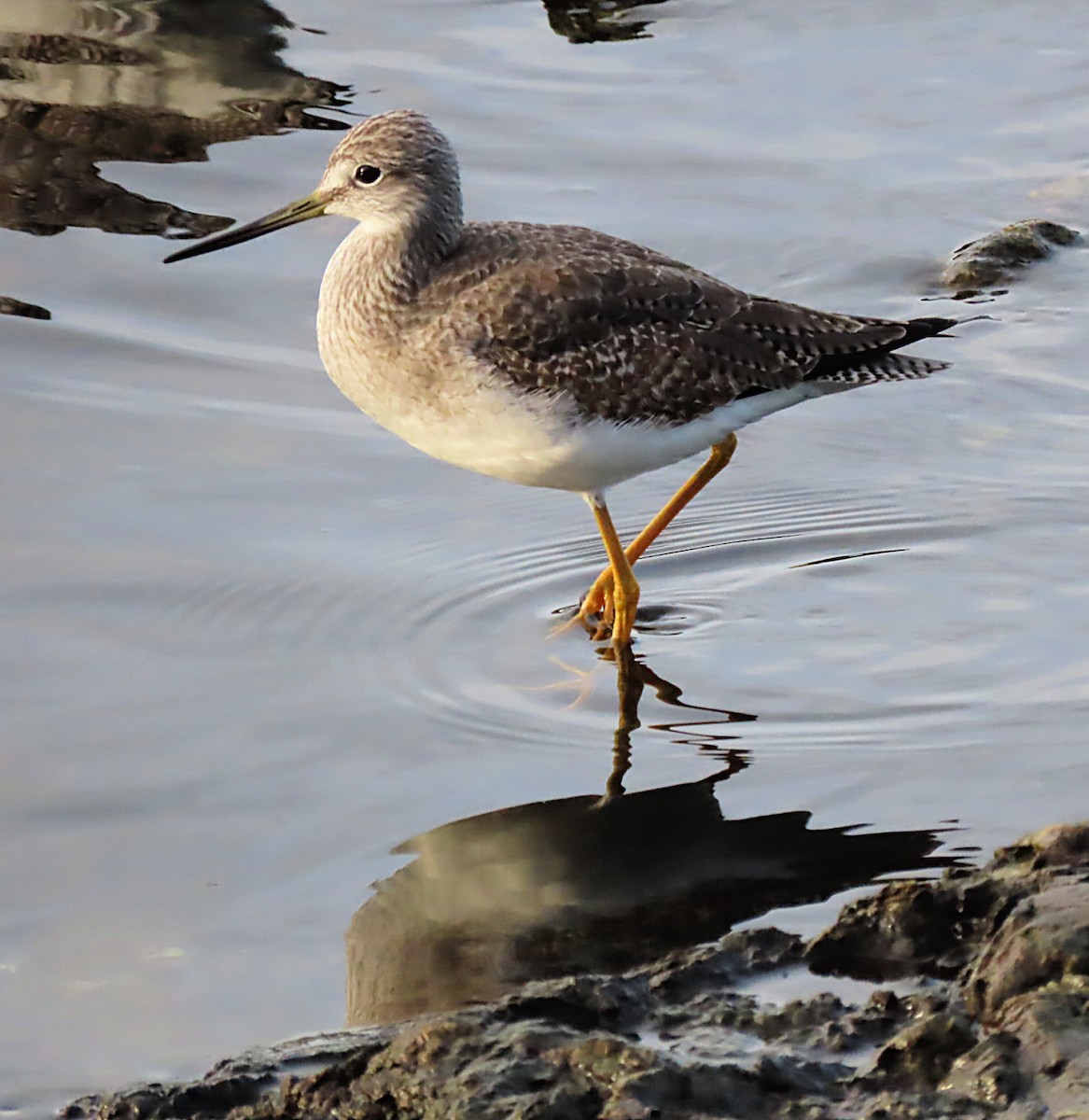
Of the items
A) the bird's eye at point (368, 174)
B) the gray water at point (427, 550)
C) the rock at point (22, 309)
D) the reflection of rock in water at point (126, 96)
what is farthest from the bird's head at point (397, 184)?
the reflection of rock in water at point (126, 96)

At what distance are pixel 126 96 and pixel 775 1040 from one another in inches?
373

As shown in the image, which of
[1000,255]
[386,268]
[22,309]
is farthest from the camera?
[1000,255]

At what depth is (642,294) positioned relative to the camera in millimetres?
7824

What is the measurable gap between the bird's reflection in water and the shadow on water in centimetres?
577

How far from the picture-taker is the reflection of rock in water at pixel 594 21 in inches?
550

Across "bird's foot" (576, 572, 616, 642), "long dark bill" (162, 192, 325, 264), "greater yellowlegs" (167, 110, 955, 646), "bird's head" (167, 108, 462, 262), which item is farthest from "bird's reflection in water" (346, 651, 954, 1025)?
"long dark bill" (162, 192, 325, 264)

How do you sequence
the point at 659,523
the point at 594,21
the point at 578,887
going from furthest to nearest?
the point at 594,21
the point at 659,523
the point at 578,887

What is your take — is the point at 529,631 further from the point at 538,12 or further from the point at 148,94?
the point at 538,12

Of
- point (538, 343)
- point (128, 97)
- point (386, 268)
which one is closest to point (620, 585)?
point (538, 343)

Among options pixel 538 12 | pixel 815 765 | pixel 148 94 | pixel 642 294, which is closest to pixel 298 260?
pixel 148 94

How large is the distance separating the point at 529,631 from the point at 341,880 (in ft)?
6.37

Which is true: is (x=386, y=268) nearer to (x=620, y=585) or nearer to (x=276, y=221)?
(x=276, y=221)

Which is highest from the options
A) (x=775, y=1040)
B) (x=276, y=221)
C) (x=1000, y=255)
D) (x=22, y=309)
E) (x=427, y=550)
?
(x=276, y=221)

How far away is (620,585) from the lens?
25.3ft
